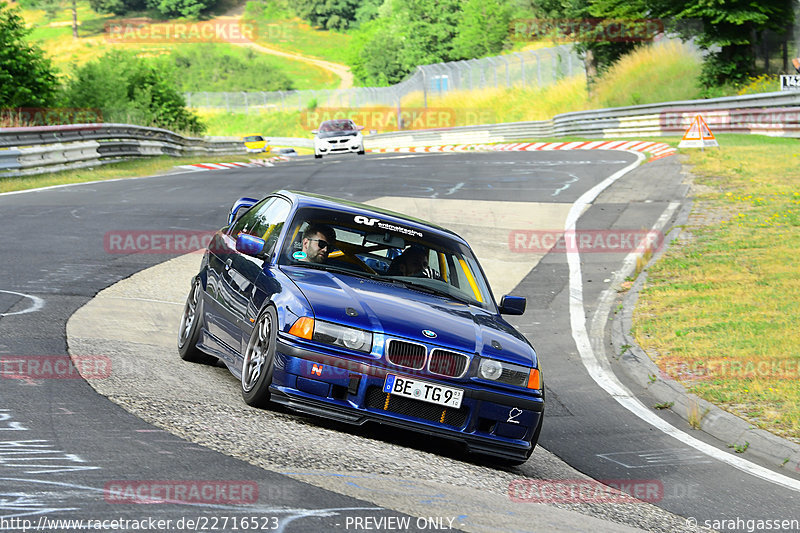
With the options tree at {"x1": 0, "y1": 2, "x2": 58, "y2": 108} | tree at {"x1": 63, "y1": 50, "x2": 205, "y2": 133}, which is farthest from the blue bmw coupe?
tree at {"x1": 63, "y1": 50, "x2": 205, "y2": 133}

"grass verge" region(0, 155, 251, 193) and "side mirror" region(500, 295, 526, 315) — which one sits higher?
"grass verge" region(0, 155, 251, 193)

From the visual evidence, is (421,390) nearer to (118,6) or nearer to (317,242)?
(317,242)

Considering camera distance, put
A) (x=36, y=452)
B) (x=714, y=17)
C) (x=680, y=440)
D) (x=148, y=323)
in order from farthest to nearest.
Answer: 1. (x=714, y=17)
2. (x=148, y=323)
3. (x=680, y=440)
4. (x=36, y=452)

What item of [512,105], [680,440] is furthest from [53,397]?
[512,105]

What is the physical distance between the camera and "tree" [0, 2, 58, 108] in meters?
29.7

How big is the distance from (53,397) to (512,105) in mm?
57472

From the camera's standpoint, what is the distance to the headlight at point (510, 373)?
21.2 feet

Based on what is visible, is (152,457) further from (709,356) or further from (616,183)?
(616,183)

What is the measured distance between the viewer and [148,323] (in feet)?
32.5

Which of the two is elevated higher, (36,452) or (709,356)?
(36,452)

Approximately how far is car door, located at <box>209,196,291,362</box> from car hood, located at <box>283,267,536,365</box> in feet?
1.43

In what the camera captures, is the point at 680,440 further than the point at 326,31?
No

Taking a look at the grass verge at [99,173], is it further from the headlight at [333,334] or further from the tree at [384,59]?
the tree at [384,59]

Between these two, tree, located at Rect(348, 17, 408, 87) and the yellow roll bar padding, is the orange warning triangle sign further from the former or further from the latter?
tree, located at Rect(348, 17, 408, 87)
